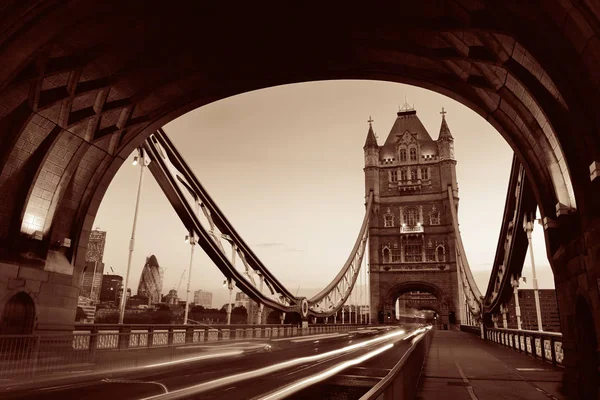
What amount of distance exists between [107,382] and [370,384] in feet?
17.7

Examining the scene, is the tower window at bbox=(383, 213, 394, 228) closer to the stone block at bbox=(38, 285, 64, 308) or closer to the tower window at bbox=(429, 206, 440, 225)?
the tower window at bbox=(429, 206, 440, 225)

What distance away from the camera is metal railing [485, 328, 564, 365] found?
12438 millimetres

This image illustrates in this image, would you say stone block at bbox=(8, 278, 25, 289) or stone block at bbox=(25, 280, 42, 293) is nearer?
stone block at bbox=(8, 278, 25, 289)

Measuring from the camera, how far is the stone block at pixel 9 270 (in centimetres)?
1064

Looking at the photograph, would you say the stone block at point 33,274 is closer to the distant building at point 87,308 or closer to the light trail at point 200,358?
the light trail at point 200,358

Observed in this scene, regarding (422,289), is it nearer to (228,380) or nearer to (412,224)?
(412,224)

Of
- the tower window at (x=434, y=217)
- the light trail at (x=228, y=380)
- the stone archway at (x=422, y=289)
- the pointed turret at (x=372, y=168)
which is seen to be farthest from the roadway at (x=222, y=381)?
the pointed turret at (x=372, y=168)

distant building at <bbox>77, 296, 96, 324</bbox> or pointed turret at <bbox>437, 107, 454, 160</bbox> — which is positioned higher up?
pointed turret at <bbox>437, 107, 454, 160</bbox>

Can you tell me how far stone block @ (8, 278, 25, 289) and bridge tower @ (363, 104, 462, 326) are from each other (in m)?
61.1

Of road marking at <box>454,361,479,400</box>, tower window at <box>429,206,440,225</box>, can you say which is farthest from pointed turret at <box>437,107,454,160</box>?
road marking at <box>454,361,479,400</box>

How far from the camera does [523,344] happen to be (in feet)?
57.3

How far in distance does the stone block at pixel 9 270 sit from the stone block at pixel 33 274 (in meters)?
0.14

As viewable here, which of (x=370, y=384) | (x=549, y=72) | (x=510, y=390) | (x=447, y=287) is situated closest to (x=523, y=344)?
(x=510, y=390)

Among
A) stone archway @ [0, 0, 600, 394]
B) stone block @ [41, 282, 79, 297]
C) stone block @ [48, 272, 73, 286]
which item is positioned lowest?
stone block @ [41, 282, 79, 297]
